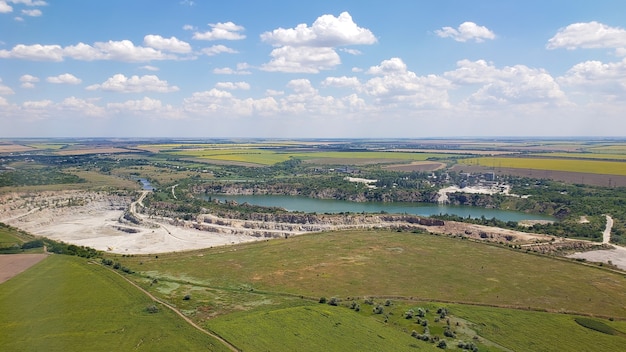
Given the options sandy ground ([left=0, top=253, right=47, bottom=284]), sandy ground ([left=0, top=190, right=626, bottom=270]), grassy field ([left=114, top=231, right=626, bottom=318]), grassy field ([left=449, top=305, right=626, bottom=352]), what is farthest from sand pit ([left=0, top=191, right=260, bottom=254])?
grassy field ([left=449, top=305, right=626, bottom=352])

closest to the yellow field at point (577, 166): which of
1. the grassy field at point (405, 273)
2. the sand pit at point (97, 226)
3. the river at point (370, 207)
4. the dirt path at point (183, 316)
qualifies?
the river at point (370, 207)

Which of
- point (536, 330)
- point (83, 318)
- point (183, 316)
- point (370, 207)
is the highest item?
point (83, 318)

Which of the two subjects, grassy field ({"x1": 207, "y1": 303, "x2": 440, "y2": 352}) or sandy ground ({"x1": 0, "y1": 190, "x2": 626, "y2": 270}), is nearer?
grassy field ({"x1": 207, "y1": 303, "x2": 440, "y2": 352})

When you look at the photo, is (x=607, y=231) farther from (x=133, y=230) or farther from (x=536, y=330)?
(x=133, y=230)

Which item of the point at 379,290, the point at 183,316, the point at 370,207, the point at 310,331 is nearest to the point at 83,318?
the point at 183,316

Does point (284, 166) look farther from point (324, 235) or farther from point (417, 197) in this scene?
point (324, 235)

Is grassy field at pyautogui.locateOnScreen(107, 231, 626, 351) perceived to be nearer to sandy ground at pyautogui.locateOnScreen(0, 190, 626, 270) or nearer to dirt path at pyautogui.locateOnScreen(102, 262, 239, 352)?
dirt path at pyautogui.locateOnScreen(102, 262, 239, 352)
